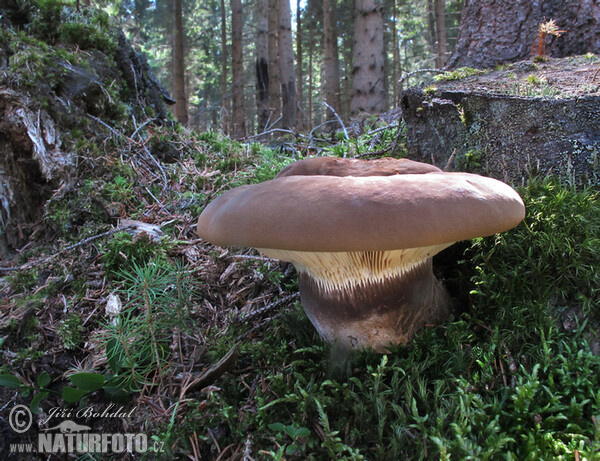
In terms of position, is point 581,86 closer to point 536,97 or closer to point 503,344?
point 536,97

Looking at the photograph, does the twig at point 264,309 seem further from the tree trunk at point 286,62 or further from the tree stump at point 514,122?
the tree trunk at point 286,62

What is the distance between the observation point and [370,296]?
1825 millimetres

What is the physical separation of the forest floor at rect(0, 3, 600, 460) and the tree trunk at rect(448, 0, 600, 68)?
60.5 inches

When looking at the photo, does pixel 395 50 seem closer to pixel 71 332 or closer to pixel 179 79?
pixel 179 79

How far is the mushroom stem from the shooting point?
1781mm

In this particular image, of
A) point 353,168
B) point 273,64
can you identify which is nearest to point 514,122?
point 353,168

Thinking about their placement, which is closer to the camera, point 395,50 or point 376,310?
point 376,310

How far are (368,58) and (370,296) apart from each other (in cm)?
945

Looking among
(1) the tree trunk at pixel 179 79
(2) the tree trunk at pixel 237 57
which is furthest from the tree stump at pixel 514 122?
(2) the tree trunk at pixel 237 57

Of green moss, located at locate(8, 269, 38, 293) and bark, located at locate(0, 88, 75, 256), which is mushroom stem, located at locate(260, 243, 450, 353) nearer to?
green moss, located at locate(8, 269, 38, 293)

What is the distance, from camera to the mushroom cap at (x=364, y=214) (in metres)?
1.28

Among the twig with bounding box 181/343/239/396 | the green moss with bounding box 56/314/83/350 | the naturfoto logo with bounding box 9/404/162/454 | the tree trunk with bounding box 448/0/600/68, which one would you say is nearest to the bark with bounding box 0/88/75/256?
the green moss with bounding box 56/314/83/350

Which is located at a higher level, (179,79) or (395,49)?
(395,49)

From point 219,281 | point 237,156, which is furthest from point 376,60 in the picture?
point 219,281
